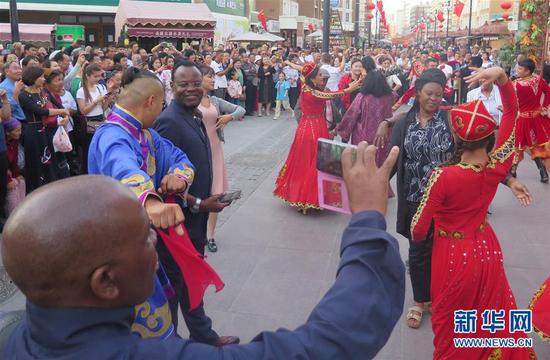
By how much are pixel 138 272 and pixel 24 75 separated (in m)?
6.07

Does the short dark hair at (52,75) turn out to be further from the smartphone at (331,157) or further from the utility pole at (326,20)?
the utility pole at (326,20)

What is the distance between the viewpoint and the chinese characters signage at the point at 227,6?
1258 inches

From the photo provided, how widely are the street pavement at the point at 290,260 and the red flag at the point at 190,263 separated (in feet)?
4.16

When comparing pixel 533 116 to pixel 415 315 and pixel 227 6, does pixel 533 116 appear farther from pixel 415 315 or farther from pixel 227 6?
pixel 227 6

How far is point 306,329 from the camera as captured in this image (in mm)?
1217

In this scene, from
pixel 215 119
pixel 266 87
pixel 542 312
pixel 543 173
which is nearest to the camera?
pixel 542 312

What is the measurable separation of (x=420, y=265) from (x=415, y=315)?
0.37 m

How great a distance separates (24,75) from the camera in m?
6.53

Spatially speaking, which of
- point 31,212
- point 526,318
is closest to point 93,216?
point 31,212

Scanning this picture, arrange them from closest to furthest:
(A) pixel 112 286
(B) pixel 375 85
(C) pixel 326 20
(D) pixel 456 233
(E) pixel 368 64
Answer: (A) pixel 112 286, (D) pixel 456 233, (B) pixel 375 85, (E) pixel 368 64, (C) pixel 326 20

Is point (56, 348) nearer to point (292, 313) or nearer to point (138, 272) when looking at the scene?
point (138, 272)

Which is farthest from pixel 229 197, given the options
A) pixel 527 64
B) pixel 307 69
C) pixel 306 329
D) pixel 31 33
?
pixel 31 33

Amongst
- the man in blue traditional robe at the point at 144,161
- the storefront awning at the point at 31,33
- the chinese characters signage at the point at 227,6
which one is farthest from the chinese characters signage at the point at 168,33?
the man in blue traditional robe at the point at 144,161

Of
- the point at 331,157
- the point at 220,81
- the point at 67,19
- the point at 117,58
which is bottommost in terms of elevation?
the point at 220,81
